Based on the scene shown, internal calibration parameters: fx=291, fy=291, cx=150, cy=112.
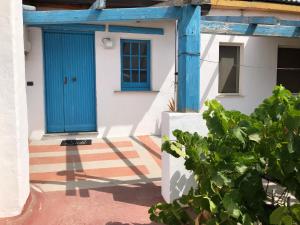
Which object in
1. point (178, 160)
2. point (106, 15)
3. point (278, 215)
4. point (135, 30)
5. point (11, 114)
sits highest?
point (135, 30)

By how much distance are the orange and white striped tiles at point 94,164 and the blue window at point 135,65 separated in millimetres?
1507

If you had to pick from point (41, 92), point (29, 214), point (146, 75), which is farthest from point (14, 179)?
point (146, 75)

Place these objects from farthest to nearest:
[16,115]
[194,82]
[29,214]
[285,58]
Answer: [285,58] < [194,82] < [29,214] < [16,115]

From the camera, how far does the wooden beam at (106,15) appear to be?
354 cm

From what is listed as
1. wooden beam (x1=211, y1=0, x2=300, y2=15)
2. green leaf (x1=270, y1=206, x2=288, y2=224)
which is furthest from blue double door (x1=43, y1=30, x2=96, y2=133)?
green leaf (x1=270, y1=206, x2=288, y2=224)

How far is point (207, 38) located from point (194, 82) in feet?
15.2

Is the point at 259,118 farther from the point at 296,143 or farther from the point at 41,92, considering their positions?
the point at 41,92

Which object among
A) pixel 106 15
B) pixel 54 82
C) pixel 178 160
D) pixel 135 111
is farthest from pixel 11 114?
pixel 135 111

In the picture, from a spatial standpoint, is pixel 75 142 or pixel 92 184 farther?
pixel 75 142

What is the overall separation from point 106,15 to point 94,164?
2.60 meters

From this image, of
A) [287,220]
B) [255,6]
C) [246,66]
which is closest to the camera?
[287,220]

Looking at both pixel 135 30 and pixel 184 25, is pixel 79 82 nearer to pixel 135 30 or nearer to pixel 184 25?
pixel 135 30

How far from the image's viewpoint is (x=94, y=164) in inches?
200

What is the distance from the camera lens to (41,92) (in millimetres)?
6762
